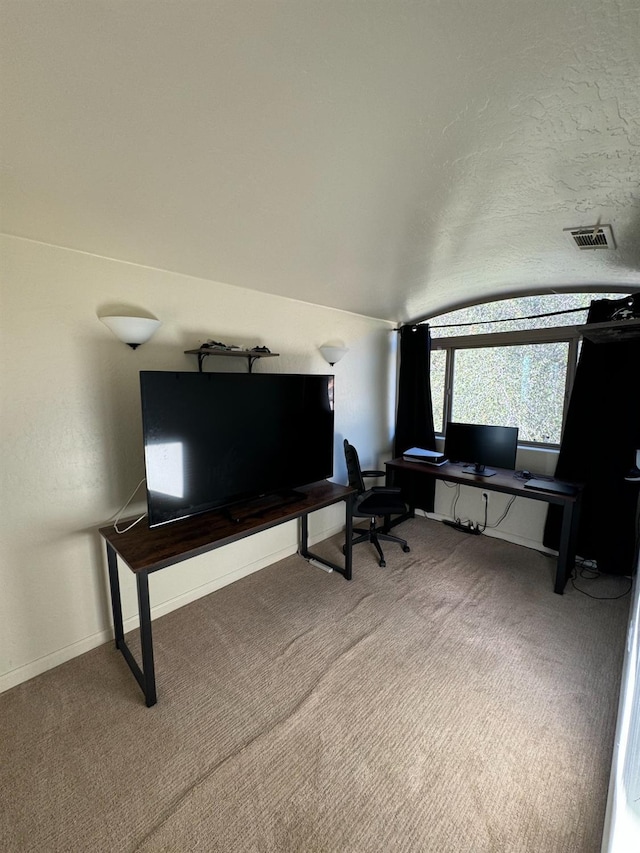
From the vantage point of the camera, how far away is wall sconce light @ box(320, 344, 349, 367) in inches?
123

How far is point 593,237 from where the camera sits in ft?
6.61

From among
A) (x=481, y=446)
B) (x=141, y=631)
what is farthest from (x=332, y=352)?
(x=141, y=631)

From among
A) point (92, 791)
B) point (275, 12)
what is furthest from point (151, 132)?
point (92, 791)

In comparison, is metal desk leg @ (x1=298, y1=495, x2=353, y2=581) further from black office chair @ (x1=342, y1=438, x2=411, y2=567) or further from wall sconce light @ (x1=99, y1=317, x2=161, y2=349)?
wall sconce light @ (x1=99, y1=317, x2=161, y2=349)

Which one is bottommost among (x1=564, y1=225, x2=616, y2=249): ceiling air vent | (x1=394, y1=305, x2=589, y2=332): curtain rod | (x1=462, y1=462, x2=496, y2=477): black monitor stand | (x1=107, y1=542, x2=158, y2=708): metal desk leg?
(x1=107, y1=542, x2=158, y2=708): metal desk leg

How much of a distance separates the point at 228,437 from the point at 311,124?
1.60 metres

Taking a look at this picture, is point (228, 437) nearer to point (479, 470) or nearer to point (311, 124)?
point (311, 124)

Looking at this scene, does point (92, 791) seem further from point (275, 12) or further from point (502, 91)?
point (502, 91)

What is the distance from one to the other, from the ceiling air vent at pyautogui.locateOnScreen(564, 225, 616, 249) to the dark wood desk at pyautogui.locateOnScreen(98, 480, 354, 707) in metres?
2.23

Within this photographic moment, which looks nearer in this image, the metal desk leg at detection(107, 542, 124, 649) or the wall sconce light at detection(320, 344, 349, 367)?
the metal desk leg at detection(107, 542, 124, 649)

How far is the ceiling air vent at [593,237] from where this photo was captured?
1.94m

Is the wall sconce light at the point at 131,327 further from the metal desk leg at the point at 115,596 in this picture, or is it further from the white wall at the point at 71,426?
the metal desk leg at the point at 115,596

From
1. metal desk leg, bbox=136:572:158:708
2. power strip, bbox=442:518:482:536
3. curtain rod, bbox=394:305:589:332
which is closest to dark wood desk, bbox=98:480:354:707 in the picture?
metal desk leg, bbox=136:572:158:708

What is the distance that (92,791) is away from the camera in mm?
1363
